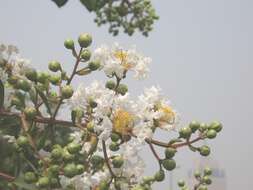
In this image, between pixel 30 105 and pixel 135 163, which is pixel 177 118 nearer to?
pixel 135 163

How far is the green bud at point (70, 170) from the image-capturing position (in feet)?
4.61

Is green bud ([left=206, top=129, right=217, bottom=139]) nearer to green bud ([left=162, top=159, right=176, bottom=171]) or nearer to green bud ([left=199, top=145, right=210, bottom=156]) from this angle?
green bud ([left=199, top=145, right=210, bottom=156])

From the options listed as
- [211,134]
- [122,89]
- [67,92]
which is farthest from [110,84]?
[211,134]

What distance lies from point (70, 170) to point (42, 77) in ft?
1.23

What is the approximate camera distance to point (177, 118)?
5.50 feet

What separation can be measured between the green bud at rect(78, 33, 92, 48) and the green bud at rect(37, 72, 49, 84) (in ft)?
0.55

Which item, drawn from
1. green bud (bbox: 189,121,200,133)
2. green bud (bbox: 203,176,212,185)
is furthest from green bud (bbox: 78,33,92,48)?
green bud (bbox: 203,176,212,185)

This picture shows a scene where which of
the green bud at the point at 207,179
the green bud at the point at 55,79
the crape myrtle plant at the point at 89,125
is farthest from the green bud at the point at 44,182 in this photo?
the green bud at the point at 207,179

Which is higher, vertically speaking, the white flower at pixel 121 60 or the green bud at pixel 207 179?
the white flower at pixel 121 60

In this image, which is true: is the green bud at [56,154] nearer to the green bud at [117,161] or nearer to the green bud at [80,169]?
the green bud at [80,169]

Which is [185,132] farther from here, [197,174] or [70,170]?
[197,174]

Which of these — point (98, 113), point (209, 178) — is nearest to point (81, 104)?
point (98, 113)

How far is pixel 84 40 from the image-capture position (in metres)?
1.64

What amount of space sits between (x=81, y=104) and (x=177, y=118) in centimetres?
35
